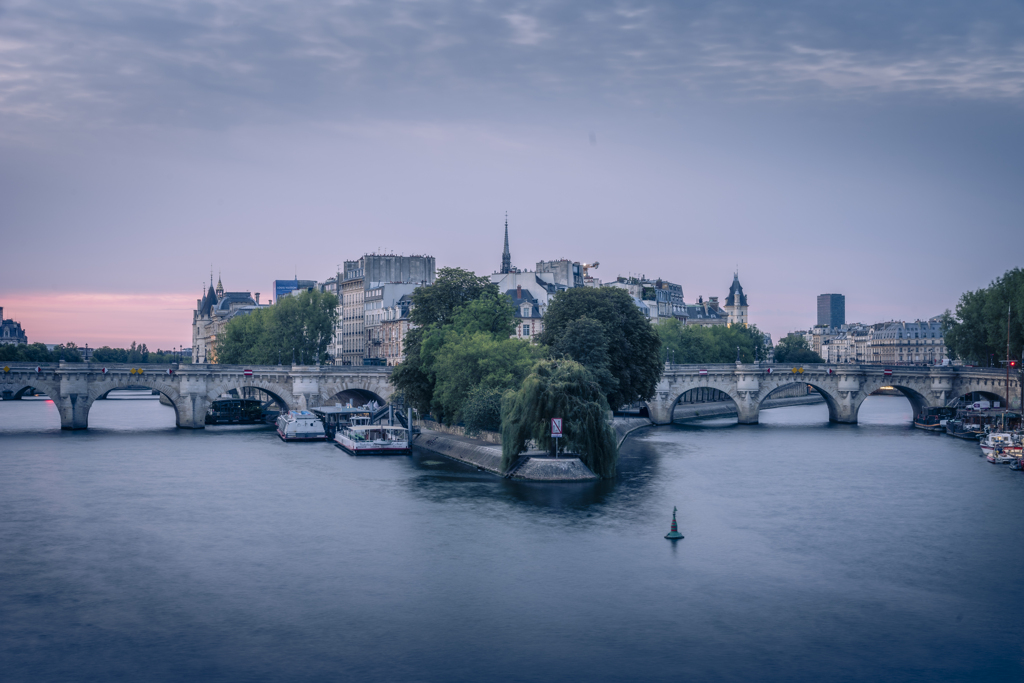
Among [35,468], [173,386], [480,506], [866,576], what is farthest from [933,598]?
[173,386]

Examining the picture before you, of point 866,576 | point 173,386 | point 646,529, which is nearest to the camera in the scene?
point 866,576

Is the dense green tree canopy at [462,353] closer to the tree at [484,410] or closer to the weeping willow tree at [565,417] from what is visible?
the tree at [484,410]

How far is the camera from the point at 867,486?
51.5 meters

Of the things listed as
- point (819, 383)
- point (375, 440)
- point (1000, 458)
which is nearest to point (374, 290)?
point (819, 383)

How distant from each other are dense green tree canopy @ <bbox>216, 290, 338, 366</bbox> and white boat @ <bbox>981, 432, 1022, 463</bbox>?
64.4 meters

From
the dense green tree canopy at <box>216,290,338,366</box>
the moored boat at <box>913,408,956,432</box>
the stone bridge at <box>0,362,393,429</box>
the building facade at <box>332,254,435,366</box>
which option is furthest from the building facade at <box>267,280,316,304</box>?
the moored boat at <box>913,408,956,432</box>

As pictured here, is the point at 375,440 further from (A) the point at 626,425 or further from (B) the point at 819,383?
(B) the point at 819,383

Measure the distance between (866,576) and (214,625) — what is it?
18895 millimetres

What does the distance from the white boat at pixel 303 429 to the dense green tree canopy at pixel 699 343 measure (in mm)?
44779

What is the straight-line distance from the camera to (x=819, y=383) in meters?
94.1

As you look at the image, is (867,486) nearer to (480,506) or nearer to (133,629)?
(480,506)

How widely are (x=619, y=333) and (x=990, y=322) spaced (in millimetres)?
33127

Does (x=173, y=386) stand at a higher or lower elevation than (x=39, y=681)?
higher

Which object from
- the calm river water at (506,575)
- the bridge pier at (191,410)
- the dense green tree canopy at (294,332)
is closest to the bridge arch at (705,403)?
the dense green tree canopy at (294,332)
